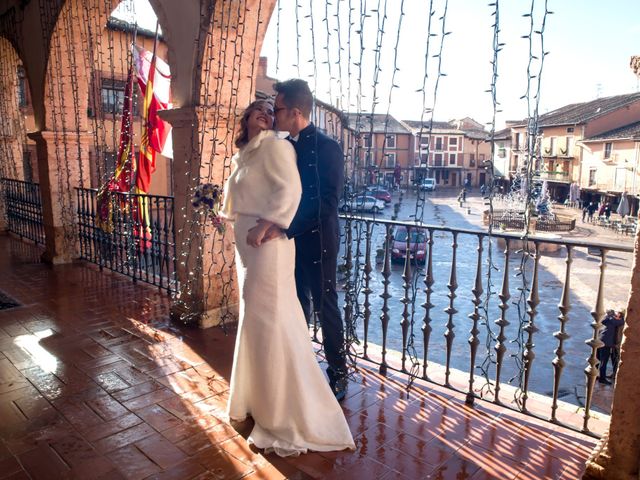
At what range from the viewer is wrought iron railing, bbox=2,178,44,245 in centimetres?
756

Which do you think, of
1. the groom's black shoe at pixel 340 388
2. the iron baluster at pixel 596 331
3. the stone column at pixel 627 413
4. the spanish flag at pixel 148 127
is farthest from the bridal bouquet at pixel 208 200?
the stone column at pixel 627 413

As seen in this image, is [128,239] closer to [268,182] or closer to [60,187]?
[60,187]

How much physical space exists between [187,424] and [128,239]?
3592 mm

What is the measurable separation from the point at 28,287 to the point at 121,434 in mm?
3550

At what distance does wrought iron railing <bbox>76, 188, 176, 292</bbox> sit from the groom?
8.13 feet

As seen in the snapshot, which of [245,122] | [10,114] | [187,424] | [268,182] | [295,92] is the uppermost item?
[10,114]

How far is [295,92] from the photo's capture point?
7.82ft

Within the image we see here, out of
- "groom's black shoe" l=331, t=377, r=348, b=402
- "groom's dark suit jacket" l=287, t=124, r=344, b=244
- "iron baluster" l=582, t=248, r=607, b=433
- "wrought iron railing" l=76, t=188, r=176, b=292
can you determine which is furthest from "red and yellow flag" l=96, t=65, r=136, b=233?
"iron baluster" l=582, t=248, r=607, b=433

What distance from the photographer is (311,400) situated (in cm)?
222

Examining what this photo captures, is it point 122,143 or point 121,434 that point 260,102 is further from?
point 122,143

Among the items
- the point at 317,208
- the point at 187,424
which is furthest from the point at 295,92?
the point at 187,424

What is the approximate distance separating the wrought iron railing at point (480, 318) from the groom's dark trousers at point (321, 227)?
259 millimetres

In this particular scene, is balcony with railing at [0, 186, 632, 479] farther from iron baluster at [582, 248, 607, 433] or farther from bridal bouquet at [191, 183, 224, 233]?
bridal bouquet at [191, 183, 224, 233]

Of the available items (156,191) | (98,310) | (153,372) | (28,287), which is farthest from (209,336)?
(156,191)
